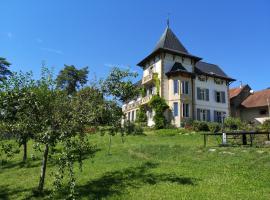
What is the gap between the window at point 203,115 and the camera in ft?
132

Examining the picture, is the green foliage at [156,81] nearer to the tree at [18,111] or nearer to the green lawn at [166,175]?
the green lawn at [166,175]

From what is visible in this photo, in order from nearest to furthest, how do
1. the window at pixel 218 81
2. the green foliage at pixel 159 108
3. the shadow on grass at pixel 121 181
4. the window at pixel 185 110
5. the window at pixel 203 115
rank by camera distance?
the shadow on grass at pixel 121 181
the green foliage at pixel 159 108
the window at pixel 185 110
the window at pixel 203 115
the window at pixel 218 81

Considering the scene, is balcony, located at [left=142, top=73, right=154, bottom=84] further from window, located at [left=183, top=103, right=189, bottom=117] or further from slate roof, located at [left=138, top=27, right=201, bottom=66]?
window, located at [left=183, top=103, right=189, bottom=117]

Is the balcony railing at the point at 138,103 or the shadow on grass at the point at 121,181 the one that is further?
the balcony railing at the point at 138,103

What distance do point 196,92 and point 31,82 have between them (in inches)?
1179

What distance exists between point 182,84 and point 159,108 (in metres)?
4.65

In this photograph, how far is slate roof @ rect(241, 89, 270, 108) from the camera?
43.8 metres

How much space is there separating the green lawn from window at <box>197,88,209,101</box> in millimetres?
21982

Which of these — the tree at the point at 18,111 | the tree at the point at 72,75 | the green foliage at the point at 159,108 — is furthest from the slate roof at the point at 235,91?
the tree at the point at 18,111

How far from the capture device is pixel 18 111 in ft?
40.9

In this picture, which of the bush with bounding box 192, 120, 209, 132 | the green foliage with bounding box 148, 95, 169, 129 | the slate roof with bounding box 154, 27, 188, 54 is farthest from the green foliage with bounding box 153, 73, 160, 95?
the bush with bounding box 192, 120, 209, 132

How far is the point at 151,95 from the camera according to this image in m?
40.8

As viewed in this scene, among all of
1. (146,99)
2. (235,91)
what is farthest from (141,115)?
(235,91)

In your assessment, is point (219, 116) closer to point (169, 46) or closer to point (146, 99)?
point (146, 99)
